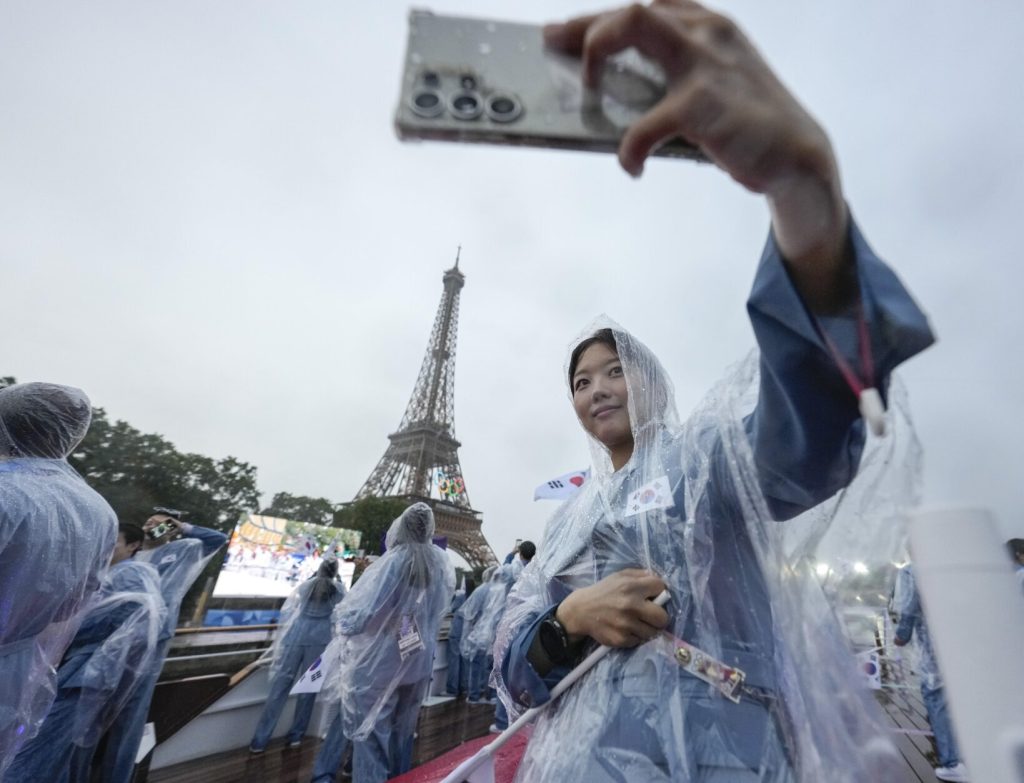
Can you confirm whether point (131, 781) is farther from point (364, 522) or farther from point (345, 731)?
point (364, 522)

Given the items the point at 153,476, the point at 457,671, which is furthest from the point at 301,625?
the point at 153,476

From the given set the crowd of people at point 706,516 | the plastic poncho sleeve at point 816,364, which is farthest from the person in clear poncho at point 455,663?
the plastic poncho sleeve at point 816,364

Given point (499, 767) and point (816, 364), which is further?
point (499, 767)

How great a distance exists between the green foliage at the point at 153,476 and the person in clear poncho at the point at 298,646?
37.6ft

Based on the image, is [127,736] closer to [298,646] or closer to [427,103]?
[298,646]

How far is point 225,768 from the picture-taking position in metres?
4.16

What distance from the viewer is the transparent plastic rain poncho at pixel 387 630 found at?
363 centimetres

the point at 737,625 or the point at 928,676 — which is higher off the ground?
the point at 737,625

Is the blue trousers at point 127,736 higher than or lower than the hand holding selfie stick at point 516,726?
lower

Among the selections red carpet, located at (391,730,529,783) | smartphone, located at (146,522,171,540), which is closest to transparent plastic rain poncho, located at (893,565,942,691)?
red carpet, located at (391,730,529,783)

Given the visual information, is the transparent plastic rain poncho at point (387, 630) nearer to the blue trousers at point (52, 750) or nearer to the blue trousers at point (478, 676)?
the blue trousers at point (52, 750)

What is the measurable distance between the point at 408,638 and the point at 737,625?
11.5ft

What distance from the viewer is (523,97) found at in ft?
1.69

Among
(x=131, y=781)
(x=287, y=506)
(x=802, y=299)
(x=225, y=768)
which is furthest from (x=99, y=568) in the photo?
(x=287, y=506)
